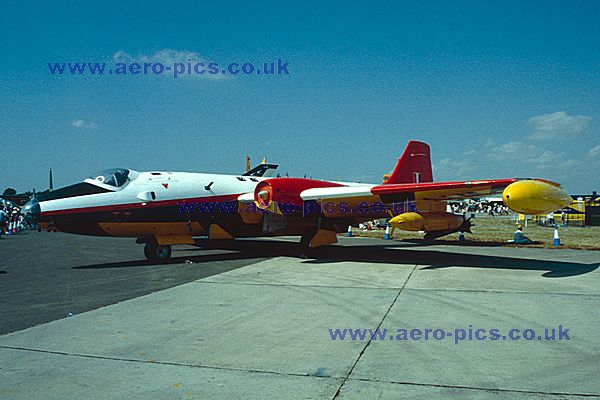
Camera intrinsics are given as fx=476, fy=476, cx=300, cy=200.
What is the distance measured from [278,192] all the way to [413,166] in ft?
22.2

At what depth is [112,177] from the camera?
13234 millimetres

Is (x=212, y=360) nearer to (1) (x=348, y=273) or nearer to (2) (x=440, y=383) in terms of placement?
(2) (x=440, y=383)

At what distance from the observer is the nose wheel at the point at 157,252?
560 inches

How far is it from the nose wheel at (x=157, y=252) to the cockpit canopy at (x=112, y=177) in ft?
7.07

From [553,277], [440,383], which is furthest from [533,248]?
[440,383]

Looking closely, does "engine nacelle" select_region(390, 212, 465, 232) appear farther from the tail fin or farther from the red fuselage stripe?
A: the red fuselage stripe

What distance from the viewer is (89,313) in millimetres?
7363

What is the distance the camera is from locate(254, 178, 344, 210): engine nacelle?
1405 cm

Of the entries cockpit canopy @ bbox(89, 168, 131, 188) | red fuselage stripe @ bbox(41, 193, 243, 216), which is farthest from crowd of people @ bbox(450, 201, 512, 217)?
cockpit canopy @ bbox(89, 168, 131, 188)

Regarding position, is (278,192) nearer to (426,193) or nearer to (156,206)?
(156,206)

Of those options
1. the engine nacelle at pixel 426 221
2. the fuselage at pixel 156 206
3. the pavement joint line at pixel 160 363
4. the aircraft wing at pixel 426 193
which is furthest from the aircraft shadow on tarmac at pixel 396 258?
the pavement joint line at pixel 160 363

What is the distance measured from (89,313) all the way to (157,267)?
546 cm

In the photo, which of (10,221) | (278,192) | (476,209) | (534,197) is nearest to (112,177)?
(278,192)

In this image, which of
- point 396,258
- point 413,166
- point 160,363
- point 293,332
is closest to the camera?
point 160,363
